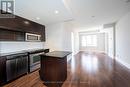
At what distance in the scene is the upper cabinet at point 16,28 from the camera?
304 cm

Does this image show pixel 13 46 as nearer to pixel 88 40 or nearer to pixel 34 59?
pixel 34 59

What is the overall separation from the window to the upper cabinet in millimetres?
8824

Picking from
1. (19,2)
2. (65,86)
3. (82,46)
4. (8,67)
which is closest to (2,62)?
(8,67)

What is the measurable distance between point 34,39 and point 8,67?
2.01 meters

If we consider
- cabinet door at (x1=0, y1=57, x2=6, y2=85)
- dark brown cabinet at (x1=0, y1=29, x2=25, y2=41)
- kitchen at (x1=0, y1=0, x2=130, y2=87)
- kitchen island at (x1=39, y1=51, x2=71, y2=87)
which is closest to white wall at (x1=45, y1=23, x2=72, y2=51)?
kitchen at (x1=0, y1=0, x2=130, y2=87)

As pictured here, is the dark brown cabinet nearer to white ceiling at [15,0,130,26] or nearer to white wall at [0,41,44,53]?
white wall at [0,41,44,53]

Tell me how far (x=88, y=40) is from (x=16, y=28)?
10313 mm

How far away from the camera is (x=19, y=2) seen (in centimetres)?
252

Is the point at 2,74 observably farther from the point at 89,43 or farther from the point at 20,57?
the point at 89,43

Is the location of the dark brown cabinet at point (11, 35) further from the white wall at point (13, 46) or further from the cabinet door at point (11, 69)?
the cabinet door at point (11, 69)

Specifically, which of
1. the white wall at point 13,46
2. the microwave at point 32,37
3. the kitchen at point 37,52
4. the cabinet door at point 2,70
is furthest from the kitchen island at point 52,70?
the microwave at point 32,37

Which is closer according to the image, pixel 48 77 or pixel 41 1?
pixel 41 1

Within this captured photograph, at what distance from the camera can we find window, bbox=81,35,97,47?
40.0ft

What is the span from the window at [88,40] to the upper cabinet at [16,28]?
8824 mm
